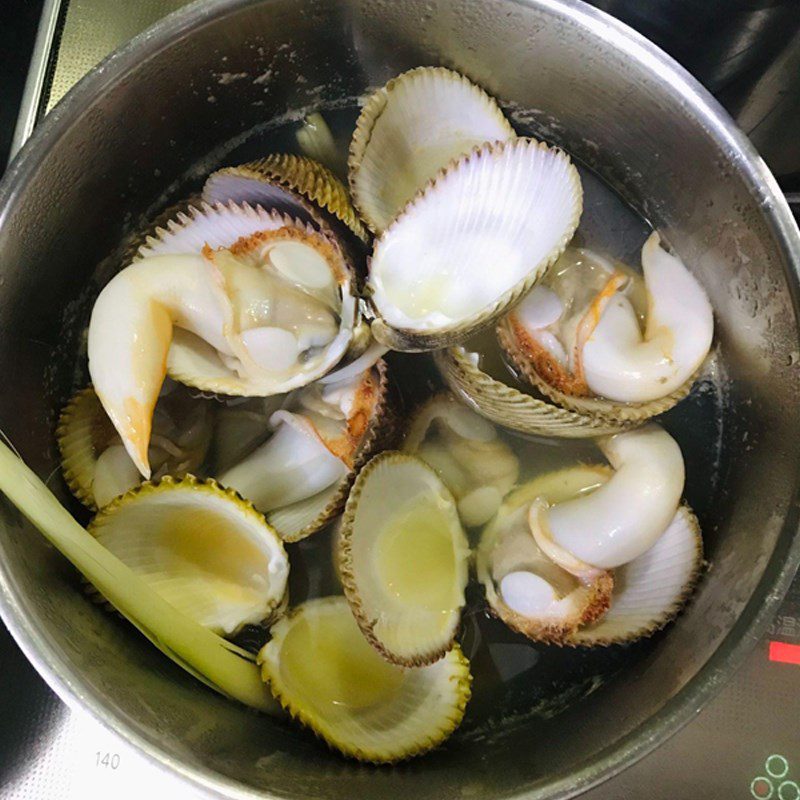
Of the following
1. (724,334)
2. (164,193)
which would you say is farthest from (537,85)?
(164,193)

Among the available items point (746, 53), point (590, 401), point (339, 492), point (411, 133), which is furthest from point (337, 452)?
point (746, 53)

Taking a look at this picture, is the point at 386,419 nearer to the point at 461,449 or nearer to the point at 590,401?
the point at 461,449

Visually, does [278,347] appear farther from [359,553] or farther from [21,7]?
[21,7]

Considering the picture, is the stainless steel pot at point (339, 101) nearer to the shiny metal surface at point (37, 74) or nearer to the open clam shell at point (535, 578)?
the open clam shell at point (535, 578)

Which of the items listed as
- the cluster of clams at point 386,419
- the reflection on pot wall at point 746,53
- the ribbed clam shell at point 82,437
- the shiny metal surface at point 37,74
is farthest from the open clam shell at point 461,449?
the shiny metal surface at point 37,74

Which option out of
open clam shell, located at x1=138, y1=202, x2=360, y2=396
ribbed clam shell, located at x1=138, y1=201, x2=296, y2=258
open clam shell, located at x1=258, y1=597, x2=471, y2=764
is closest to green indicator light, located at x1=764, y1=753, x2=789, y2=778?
open clam shell, located at x1=258, y1=597, x2=471, y2=764
